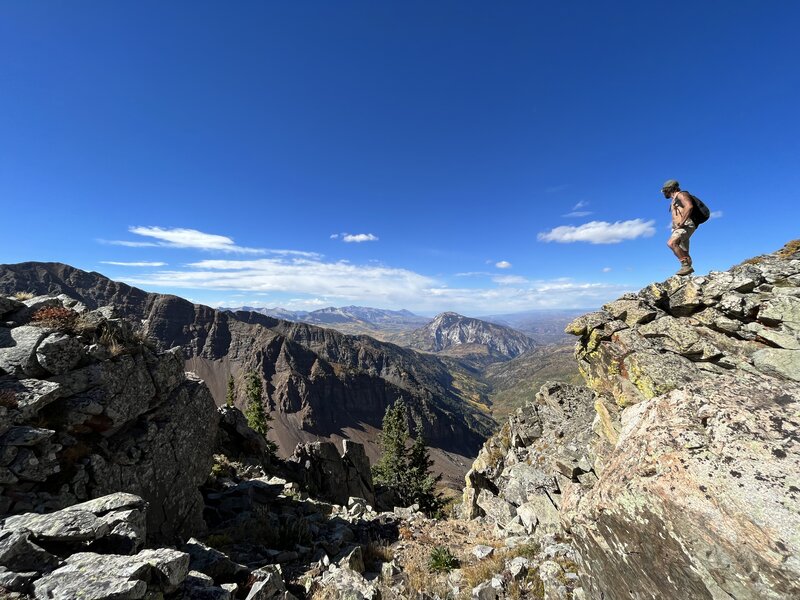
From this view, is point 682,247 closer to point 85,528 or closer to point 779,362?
point 779,362

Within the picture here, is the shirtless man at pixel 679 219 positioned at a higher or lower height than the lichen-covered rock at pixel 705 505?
higher

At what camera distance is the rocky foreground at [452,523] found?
6.52 metres

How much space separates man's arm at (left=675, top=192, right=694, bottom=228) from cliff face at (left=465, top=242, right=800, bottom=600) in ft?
8.42

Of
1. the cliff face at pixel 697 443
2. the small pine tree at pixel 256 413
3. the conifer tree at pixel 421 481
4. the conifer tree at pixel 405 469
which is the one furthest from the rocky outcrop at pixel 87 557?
the small pine tree at pixel 256 413

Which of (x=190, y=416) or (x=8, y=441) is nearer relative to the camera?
(x=8, y=441)

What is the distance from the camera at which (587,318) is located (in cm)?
1684

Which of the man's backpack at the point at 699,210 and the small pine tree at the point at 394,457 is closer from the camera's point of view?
the man's backpack at the point at 699,210

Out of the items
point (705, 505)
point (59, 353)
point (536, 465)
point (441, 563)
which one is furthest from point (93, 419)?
point (536, 465)

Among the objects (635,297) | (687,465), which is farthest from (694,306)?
(687,465)

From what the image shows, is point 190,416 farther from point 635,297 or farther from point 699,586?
point 635,297

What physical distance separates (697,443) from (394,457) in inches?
2376

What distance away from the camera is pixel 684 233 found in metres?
13.2

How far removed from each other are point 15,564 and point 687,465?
1409 cm

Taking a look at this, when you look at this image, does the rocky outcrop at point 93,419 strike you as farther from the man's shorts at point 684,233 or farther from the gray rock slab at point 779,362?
the man's shorts at point 684,233
